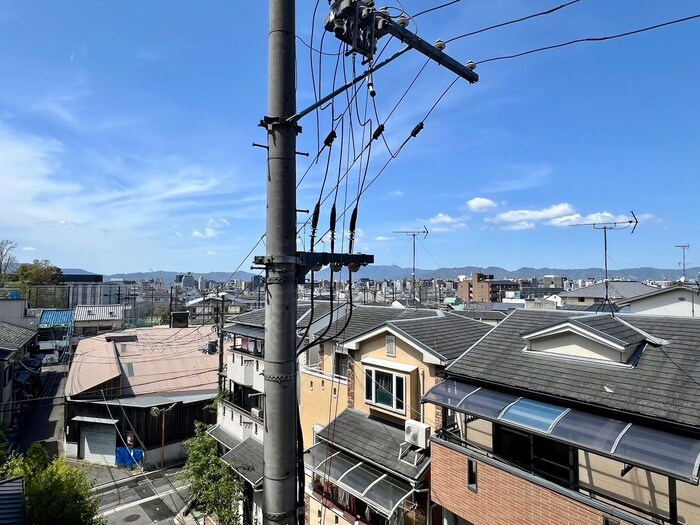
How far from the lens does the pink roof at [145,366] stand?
85.5 feet

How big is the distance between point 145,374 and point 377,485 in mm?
22392

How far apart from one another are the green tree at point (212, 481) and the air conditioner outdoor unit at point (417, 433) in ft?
28.6

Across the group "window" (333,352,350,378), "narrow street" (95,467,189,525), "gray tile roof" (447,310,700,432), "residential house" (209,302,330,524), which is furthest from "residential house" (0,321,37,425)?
"gray tile roof" (447,310,700,432)

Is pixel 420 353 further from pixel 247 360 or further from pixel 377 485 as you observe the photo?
pixel 247 360

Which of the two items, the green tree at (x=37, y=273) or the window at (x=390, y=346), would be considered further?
the green tree at (x=37, y=273)

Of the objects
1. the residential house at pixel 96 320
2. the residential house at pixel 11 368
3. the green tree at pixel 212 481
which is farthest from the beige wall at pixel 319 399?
the residential house at pixel 96 320

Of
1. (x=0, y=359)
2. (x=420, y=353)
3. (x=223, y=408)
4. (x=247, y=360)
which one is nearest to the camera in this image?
(x=420, y=353)

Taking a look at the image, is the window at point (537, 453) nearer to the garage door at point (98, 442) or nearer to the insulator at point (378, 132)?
the insulator at point (378, 132)

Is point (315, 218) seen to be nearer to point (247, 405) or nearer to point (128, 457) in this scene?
point (247, 405)

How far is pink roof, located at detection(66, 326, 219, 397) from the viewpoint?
26062 millimetres

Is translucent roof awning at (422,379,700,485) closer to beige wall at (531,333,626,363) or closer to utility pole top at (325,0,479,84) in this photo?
beige wall at (531,333,626,363)

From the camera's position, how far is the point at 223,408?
20.2 meters

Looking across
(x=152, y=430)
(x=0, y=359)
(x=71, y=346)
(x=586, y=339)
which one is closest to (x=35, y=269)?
(x=71, y=346)

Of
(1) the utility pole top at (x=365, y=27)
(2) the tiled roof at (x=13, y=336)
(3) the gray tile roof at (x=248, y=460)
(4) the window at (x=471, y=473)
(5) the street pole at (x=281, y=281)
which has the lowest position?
(3) the gray tile roof at (x=248, y=460)
